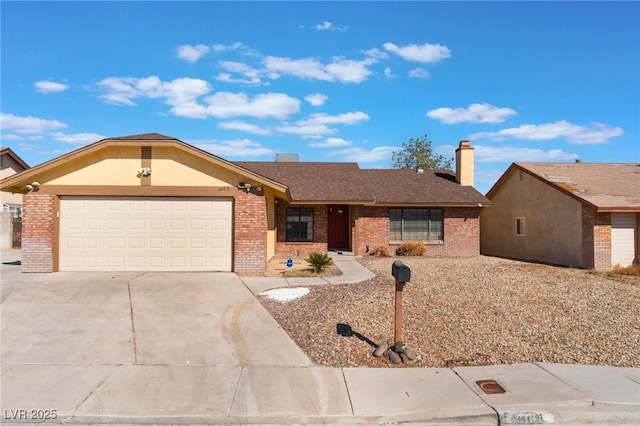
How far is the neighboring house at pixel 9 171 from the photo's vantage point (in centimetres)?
2589

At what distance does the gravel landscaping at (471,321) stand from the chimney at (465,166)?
10.5 m

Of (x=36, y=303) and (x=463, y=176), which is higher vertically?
(x=463, y=176)

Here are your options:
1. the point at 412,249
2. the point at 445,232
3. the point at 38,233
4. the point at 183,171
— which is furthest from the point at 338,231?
the point at 38,233

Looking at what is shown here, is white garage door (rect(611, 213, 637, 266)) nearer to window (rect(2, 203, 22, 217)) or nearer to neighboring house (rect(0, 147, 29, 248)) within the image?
neighboring house (rect(0, 147, 29, 248))

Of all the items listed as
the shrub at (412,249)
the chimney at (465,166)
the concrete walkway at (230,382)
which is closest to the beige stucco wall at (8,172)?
the concrete walkway at (230,382)

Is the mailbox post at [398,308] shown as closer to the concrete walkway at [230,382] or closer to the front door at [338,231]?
the concrete walkway at [230,382]

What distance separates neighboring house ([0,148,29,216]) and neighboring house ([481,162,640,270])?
1128 inches

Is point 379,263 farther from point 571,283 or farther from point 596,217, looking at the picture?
point 596,217

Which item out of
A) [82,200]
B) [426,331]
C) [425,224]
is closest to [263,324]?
[426,331]

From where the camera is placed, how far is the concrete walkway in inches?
190

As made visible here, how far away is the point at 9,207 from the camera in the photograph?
86.3ft

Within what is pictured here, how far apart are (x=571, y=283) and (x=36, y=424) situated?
1379cm

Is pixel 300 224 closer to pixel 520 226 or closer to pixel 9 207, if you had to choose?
pixel 520 226

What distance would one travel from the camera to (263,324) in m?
8.12
